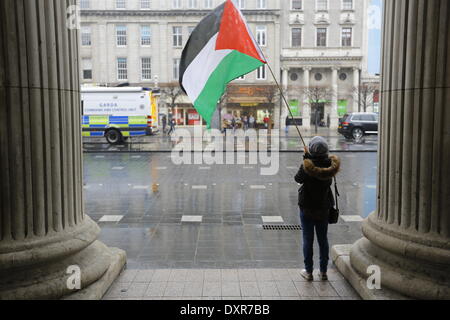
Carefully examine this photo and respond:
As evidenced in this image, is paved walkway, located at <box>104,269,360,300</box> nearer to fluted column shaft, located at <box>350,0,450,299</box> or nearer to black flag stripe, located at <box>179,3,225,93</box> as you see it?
fluted column shaft, located at <box>350,0,450,299</box>

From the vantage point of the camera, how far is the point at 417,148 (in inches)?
154

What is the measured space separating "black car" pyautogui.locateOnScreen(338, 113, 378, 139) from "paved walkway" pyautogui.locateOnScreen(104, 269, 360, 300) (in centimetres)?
2383

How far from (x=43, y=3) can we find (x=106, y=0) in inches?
1853

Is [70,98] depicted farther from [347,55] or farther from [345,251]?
[347,55]

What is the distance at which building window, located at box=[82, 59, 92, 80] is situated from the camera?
154ft

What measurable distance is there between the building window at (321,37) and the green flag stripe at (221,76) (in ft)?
158

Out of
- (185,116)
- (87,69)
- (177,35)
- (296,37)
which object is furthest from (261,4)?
(87,69)

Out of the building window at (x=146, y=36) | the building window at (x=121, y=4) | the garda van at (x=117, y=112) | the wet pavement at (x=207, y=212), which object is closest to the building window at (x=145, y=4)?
the building window at (x=121, y=4)

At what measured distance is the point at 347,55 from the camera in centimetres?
4994

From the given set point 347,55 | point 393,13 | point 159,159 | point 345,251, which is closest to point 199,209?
point 345,251

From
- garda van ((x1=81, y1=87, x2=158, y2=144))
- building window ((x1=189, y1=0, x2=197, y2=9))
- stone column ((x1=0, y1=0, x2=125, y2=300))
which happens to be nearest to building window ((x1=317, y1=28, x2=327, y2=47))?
building window ((x1=189, y1=0, x2=197, y2=9))

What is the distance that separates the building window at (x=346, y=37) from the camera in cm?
4994

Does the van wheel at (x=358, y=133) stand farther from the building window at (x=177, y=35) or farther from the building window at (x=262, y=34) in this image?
the building window at (x=177, y=35)
